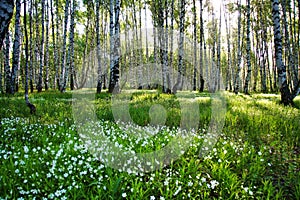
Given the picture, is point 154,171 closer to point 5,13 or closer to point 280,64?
point 5,13

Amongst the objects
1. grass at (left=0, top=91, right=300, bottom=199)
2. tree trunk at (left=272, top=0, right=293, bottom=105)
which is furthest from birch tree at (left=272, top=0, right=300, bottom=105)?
grass at (left=0, top=91, right=300, bottom=199)

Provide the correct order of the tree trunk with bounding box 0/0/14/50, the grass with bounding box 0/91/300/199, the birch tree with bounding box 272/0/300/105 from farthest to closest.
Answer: the birch tree with bounding box 272/0/300/105 → the tree trunk with bounding box 0/0/14/50 → the grass with bounding box 0/91/300/199

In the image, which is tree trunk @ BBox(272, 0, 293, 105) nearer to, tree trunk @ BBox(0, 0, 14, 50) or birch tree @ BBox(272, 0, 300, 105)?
birch tree @ BBox(272, 0, 300, 105)

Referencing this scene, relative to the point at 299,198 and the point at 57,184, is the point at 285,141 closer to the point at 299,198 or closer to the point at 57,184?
the point at 299,198

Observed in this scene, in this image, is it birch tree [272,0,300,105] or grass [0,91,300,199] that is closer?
grass [0,91,300,199]

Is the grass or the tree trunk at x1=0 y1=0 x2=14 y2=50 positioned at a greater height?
the tree trunk at x1=0 y1=0 x2=14 y2=50

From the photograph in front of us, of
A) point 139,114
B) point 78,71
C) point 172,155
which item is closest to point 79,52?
point 78,71

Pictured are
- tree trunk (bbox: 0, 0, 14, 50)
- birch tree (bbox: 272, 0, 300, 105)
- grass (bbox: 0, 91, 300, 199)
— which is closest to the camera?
grass (bbox: 0, 91, 300, 199)

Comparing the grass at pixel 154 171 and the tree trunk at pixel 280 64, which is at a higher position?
the tree trunk at pixel 280 64

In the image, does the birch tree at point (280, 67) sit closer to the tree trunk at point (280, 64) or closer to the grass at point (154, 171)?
the tree trunk at point (280, 64)

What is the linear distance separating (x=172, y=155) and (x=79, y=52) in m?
60.0

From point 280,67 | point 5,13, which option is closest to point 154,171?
point 5,13

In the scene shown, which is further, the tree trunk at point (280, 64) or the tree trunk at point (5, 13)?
the tree trunk at point (280, 64)

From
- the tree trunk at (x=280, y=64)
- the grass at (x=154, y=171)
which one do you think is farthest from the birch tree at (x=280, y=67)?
the grass at (x=154, y=171)
